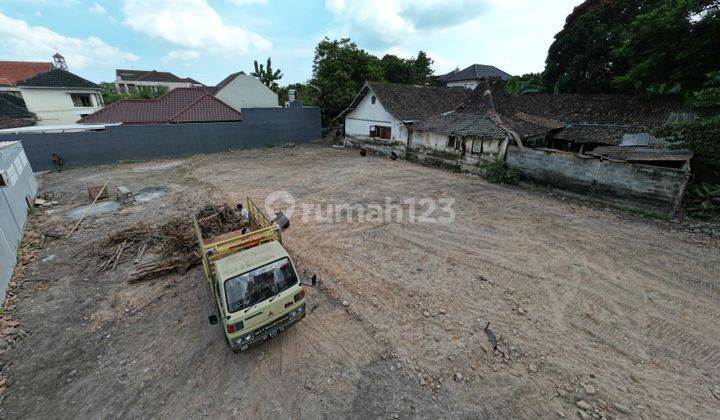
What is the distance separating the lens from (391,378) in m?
5.16

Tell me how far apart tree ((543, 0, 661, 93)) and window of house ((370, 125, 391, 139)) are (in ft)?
56.1

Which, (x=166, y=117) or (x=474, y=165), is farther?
(x=166, y=117)

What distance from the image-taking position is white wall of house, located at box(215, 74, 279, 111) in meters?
31.3

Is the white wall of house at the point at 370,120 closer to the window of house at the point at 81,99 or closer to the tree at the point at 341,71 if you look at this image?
the tree at the point at 341,71

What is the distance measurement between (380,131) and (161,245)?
750 inches

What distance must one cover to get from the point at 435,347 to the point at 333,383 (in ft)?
7.05

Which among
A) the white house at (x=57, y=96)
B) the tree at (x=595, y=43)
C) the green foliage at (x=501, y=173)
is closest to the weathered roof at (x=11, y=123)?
the white house at (x=57, y=96)

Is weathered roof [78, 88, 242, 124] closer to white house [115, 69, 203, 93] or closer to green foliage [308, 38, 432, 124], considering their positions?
green foliage [308, 38, 432, 124]

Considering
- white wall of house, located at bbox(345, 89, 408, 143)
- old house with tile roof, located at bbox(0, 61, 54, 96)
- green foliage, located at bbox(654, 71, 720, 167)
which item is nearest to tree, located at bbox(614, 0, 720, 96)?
green foliage, located at bbox(654, 71, 720, 167)

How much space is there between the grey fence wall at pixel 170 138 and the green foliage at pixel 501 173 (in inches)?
774

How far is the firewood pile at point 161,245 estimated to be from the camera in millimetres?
8180

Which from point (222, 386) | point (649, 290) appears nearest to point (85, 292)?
point (222, 386)

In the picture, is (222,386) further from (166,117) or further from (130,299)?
(166,117)

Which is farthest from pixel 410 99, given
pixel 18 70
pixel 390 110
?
pixel 18 70
